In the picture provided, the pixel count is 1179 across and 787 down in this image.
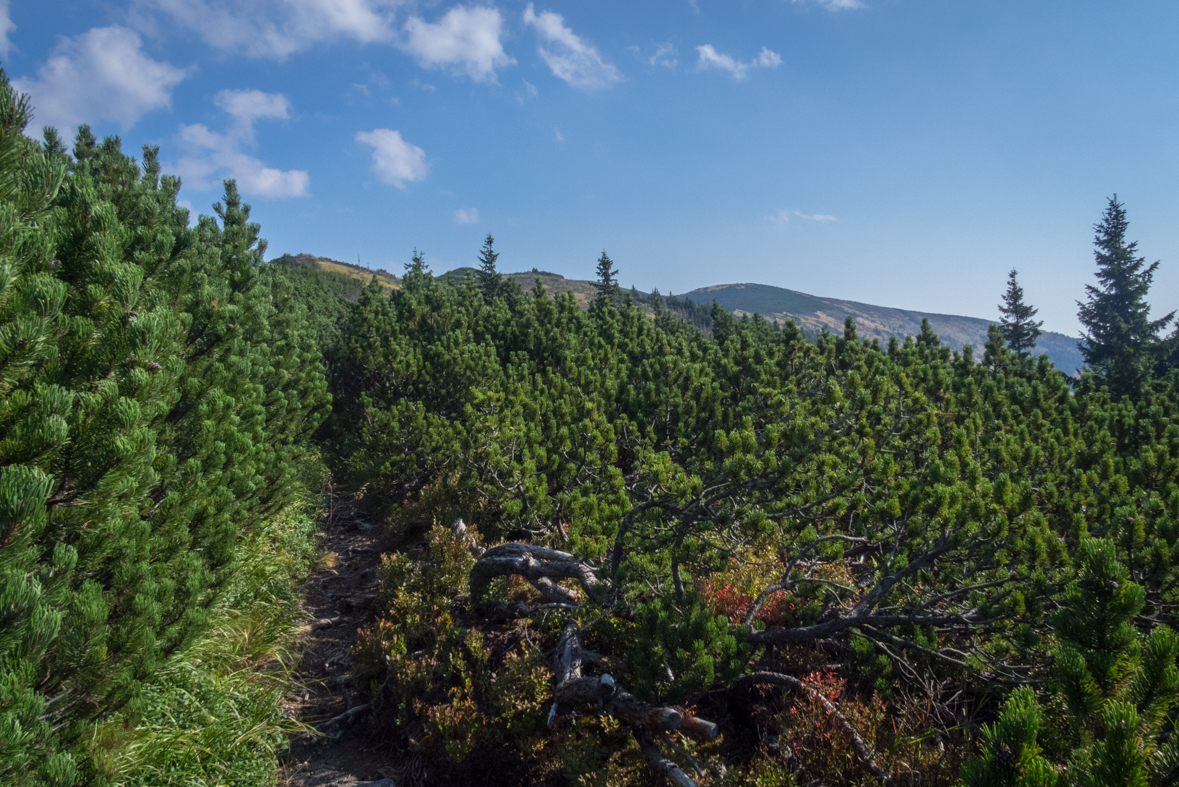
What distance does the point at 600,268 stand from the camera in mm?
36906

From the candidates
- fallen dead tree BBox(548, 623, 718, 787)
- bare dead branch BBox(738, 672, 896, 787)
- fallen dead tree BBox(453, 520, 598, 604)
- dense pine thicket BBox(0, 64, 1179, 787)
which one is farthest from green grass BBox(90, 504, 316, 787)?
bare dead branch BBox(738, 672, 896, 787)

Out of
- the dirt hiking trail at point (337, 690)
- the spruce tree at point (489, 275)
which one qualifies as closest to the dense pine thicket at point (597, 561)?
the dirt hiking trail at point (337, 690)

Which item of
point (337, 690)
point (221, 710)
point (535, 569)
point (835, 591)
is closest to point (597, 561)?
point (535, 569)

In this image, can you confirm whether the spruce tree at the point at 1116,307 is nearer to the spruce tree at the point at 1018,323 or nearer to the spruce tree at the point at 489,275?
the spruce tree at the point at 1018,323

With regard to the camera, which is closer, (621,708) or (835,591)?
(621,708)

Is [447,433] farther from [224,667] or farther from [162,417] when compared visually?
[162,417]

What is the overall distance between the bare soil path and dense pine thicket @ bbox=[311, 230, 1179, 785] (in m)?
0.38

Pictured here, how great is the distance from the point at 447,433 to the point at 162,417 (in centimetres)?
629

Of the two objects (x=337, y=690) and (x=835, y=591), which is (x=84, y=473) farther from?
(x=835, y=591)

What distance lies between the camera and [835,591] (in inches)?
198

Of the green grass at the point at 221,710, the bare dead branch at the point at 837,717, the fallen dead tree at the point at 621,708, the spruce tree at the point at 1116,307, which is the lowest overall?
the green grass at the point at 221,710

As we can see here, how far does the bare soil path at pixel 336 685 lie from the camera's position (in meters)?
5.14

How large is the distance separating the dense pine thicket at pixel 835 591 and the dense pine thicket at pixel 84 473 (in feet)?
9.13

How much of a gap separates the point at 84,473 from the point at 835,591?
5559 millimetres
